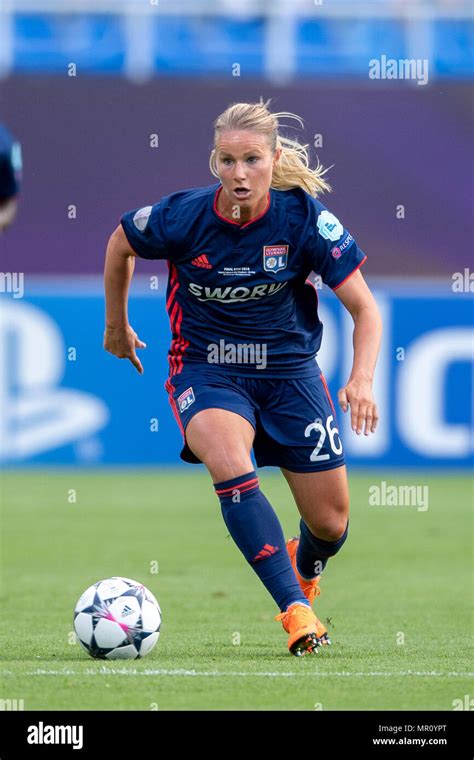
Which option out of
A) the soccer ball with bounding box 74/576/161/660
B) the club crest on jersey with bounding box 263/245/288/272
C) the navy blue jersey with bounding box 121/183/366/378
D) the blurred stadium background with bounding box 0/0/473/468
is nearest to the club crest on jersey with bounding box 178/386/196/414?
the navy blue jersey with bounding box 121/183/366/378

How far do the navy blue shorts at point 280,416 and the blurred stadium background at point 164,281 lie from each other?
1.56 meters

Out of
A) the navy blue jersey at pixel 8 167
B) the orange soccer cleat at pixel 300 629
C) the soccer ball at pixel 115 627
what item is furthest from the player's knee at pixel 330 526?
the navy blue jersey at pixel 8 167

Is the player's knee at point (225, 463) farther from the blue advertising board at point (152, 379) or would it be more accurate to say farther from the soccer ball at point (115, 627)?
the blue advertising board at point (152, 379)

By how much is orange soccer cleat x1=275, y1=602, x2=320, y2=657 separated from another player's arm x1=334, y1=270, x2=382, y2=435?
2.71 feet

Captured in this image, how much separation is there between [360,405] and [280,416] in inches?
25.2

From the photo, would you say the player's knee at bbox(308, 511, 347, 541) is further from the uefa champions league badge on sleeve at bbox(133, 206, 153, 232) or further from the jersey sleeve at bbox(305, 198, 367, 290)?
the uefa champions league badge on sleeve at bbox(133, 206, 153, 232)

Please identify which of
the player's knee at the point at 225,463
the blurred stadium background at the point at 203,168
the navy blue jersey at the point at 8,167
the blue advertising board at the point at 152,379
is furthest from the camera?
the blurred stadium background at the point at 203,168

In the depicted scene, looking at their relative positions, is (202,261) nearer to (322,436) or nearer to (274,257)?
(274,257)

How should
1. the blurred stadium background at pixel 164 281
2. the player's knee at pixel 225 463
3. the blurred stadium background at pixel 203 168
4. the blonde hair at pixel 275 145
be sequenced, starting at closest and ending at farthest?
1. the player's knee at pixel 225 463
2. the blonde hair at pixel 275 145
3. the blurred stadium background at pixel 164 281
4. the blurred stadium background at pixel 203 168

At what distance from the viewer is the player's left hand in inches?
236

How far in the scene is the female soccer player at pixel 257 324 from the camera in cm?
619

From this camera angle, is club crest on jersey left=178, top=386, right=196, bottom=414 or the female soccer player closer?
the female soccer player
